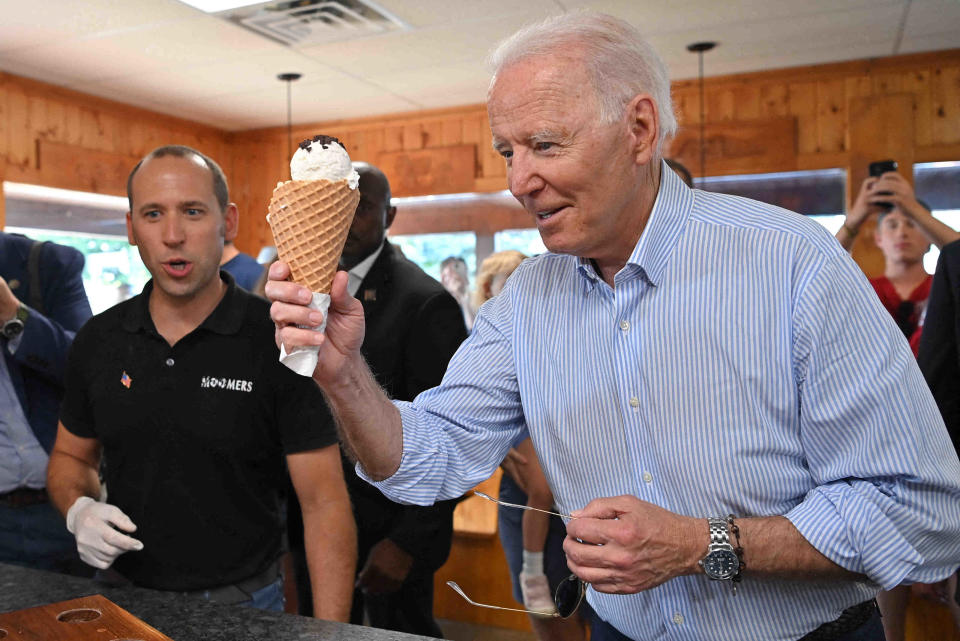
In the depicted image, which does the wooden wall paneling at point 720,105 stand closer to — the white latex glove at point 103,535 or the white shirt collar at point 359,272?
the white shirt collar at point 359,272

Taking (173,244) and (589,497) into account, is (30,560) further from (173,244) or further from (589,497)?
(589,497)

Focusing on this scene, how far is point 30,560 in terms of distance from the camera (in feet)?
6.96

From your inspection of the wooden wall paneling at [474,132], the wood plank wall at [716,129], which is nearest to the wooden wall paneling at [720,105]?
the wood plank wall at [716,129]

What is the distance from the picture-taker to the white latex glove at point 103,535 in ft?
5.29

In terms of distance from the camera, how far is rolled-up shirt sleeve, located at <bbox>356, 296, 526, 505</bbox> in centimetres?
135

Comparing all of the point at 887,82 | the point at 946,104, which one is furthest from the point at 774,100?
the point at 946,104

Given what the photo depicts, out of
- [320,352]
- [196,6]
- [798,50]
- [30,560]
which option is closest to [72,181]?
[196,6]

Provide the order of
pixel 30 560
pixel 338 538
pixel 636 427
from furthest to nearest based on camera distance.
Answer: pixel 30 560 → pixel 338 538 → pixel 636 427

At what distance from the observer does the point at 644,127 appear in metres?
1.28

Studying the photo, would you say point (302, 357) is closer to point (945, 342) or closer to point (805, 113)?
point (945, 342)

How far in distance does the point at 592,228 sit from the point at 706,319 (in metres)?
0.22

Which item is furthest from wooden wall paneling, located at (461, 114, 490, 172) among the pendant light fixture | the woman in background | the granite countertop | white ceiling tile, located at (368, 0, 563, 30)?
the granite countertop

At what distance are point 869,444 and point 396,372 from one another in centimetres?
144

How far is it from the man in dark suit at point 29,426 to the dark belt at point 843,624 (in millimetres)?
1823
